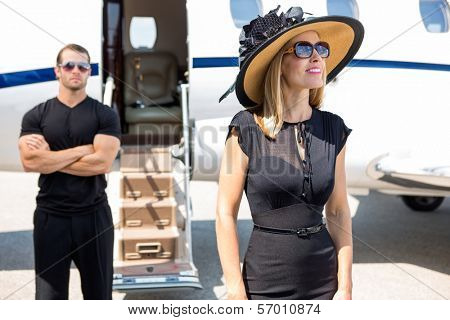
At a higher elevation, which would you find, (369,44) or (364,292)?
(369,44)

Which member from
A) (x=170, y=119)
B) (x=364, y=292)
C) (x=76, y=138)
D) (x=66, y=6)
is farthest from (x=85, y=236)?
(x=170, y=119)

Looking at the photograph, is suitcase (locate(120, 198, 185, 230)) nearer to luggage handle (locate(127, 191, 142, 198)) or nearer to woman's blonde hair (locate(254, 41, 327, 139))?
luggage handle (locate(127, 191, 142, 198))

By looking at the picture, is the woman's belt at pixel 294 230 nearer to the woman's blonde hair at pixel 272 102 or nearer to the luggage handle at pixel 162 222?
the woman's blonde hair at pixel 272 102

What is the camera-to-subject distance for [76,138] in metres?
3.38

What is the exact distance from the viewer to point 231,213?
2049 millimetres

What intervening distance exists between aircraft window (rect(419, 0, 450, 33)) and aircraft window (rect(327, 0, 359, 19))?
714 mm

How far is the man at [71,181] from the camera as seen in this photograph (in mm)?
3256

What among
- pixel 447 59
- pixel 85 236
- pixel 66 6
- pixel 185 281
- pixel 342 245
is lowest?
pixel 185 281

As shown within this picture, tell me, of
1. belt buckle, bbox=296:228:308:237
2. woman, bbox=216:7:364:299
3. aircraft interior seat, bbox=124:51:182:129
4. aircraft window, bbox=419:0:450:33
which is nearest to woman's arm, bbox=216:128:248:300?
woman, bbox=216:7:364:299

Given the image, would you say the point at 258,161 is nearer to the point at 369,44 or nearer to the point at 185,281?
the point at 185,281

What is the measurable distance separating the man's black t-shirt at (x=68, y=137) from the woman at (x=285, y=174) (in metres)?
1.46

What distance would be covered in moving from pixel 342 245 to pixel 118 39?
658 centimetres

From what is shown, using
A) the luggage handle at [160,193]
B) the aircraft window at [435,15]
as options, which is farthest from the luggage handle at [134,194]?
the aircraft window at [435,15]

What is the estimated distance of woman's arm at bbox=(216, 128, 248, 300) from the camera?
202 centimetres
